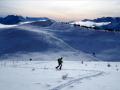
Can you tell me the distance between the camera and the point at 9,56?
208 feet

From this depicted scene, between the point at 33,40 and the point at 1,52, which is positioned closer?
the point at 1,52

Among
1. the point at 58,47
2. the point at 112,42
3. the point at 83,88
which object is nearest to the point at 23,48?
the point at 58,47

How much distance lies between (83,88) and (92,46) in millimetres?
68047

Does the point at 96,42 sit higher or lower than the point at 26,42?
lower

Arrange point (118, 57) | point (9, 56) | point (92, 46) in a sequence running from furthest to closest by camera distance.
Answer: point (92, 46) < point (118, 57) < point (9, 56)

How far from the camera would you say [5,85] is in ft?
40.2

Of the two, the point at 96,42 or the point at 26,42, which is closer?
the point at 26,42

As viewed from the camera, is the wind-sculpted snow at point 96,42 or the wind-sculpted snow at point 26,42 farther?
the wind-sculpted snow at point 26,42

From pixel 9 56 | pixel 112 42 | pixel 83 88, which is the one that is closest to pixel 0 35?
pixel 9 56

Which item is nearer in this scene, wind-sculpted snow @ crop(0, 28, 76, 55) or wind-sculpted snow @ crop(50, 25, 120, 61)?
wind-sculpted snow @ crop(50, 25, 120, 61)

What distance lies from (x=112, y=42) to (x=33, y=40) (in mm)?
24361

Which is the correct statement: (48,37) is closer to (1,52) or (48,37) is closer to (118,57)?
(1,52)

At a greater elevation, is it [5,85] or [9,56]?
[5,85]

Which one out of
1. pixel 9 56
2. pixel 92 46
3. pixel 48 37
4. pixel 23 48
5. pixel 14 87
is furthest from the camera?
pixel 48 37
